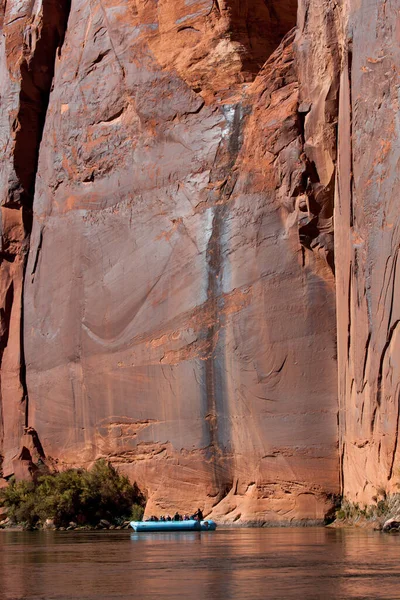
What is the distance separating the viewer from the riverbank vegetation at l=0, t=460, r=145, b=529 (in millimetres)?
40094

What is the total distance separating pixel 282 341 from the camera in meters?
36.3

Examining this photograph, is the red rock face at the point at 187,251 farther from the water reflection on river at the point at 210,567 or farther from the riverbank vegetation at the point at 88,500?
the water reflection on river at the point at 210,567

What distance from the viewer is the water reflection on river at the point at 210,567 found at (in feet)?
51.6

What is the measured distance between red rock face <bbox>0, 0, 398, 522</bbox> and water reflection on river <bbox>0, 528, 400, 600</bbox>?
678 cm

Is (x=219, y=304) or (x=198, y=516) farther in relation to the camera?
(x=219, y=304)

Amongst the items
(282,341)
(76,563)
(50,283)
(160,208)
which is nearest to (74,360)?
(50,283)

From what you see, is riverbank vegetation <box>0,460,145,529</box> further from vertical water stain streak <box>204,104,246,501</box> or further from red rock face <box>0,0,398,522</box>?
vertical water stain streak <box>204,104,246,501</box>

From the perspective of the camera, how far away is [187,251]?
39.4 meters

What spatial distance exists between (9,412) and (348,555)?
28.8 meters

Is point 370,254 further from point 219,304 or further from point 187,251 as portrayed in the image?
point 187,251

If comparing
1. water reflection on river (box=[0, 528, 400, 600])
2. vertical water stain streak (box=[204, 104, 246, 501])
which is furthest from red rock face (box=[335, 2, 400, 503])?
vertical water stain streak (box=[204, 104, 246, 501])

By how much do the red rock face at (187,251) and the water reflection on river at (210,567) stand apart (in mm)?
6783

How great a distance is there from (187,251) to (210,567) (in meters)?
20.9

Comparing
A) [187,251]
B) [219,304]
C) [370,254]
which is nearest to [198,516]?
[219,304]
